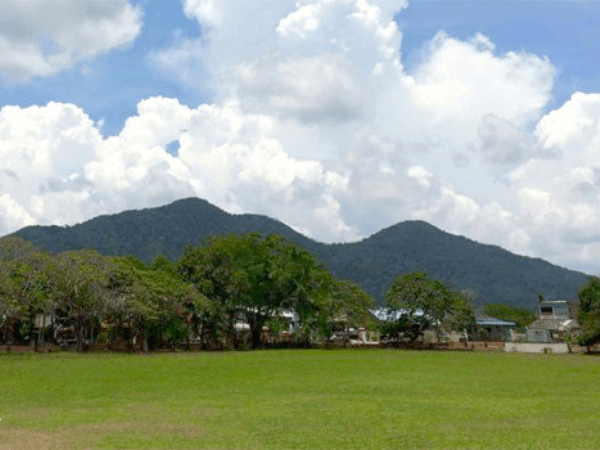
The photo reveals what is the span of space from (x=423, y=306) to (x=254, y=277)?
1375 centimetres

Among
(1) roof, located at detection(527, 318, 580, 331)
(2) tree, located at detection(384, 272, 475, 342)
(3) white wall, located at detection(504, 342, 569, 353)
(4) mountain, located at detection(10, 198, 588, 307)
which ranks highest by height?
(4) mountain, located at detection(10, 198, 588, 307)

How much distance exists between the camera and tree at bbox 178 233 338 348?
48.1 meters

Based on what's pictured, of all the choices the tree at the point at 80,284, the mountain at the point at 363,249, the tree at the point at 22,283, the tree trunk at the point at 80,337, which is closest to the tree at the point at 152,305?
the tree at the point at 80,284

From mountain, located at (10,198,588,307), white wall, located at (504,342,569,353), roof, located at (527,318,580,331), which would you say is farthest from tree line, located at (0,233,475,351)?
mountain, located at (10,198,588,307)

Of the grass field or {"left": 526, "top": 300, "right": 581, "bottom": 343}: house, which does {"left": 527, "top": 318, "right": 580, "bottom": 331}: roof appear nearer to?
{"left": 526, "top": 300, "right": 581, "bottom": 343}: house

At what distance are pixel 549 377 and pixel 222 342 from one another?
103 feet

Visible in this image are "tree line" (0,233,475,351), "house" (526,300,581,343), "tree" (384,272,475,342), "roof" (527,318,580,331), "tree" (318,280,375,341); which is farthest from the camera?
"roof" (527,318,580,331)

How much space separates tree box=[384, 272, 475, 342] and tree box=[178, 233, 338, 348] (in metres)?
6.42

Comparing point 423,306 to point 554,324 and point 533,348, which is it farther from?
point 554,324

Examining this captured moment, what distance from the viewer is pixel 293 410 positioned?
1392 cm

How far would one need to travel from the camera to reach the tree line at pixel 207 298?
1487 inches

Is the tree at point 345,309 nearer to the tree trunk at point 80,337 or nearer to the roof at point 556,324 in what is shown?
the tree trunk at point 80,337

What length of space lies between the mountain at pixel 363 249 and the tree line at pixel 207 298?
90.2 metres

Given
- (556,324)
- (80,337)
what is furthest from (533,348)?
(80,337)
